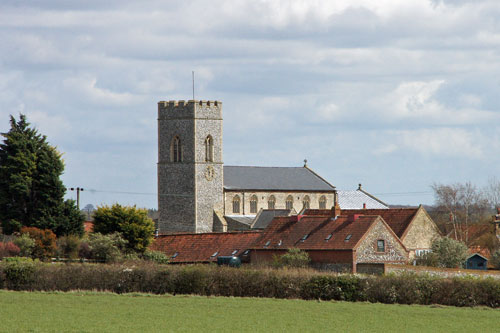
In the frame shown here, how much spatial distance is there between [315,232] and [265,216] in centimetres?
2974

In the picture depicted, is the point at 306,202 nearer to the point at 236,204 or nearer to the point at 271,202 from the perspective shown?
the point at 271,202

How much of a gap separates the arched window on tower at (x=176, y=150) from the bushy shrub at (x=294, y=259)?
3472 centimetres

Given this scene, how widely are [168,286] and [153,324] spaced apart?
13170mm

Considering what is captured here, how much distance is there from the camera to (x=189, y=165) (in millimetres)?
94375

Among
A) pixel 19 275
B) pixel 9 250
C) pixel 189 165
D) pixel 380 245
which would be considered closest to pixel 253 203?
pixel 189 165

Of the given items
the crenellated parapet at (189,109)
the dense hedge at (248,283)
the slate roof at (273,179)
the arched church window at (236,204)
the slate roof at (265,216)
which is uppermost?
the crenellated parapet at (189,109)

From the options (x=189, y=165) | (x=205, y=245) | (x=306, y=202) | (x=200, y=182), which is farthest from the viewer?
(x=306, y=202)

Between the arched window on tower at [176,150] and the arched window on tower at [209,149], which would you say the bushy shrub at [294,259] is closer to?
the arched window on tower at [209,149]

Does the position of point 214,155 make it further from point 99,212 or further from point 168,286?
point 168,286

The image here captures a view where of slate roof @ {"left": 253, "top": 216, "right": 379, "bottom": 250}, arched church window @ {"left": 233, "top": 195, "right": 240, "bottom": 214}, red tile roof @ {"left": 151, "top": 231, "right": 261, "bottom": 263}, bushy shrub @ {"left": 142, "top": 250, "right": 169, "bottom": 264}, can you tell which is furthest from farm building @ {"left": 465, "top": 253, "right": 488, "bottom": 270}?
arched church window @ {"left": 233, "top": 195, "right": 240, "bottom": 214}

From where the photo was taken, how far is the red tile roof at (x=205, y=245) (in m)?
67.8

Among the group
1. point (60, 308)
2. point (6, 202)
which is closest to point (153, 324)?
point (60, 308)

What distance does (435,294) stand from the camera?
43.5 m

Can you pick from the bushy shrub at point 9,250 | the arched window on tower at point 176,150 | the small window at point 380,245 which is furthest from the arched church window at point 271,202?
the bushy shrub at point 9,250
